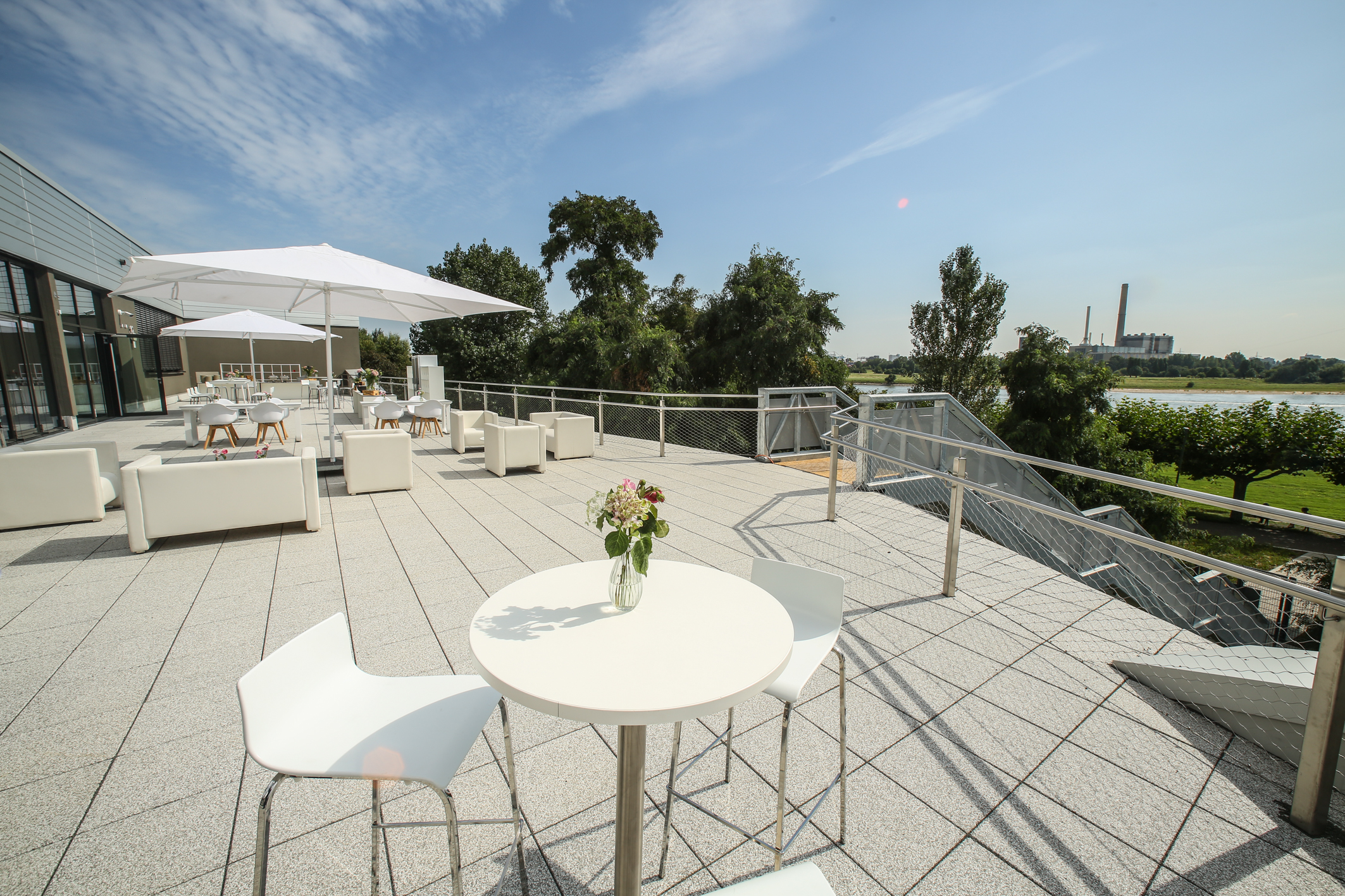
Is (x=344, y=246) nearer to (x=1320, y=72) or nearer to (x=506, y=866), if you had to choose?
(x=506, y=866)

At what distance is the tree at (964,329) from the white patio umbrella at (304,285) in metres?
17.0

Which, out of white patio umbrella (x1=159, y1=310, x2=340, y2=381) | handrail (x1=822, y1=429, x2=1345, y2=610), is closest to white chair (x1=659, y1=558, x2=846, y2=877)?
handrail (x1=822, y1=429, x2=1345, y2=610)

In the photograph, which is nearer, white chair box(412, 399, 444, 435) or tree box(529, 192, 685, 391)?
white chair box(412, 399, 444, 435)

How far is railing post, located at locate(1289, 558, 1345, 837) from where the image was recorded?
4.58 feet

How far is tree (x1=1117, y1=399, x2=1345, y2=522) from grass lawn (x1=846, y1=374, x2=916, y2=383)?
1468cm

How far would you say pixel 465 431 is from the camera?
8.13m

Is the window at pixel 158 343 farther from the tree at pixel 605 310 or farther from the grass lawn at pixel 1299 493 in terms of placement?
the grass lawn at pixel 1299 493

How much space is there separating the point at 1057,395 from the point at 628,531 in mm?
19682

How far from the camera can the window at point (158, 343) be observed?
13491 mm

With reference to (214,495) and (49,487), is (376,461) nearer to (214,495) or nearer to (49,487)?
(214,495)

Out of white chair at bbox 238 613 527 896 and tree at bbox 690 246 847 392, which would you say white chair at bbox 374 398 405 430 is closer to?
white chair at bbox 238 613 527 896

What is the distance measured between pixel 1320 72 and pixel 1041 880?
55.9ft

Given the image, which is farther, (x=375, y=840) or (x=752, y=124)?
(x=752, y=124)

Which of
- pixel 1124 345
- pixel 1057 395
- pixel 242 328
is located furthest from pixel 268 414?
pixel 1124 345
